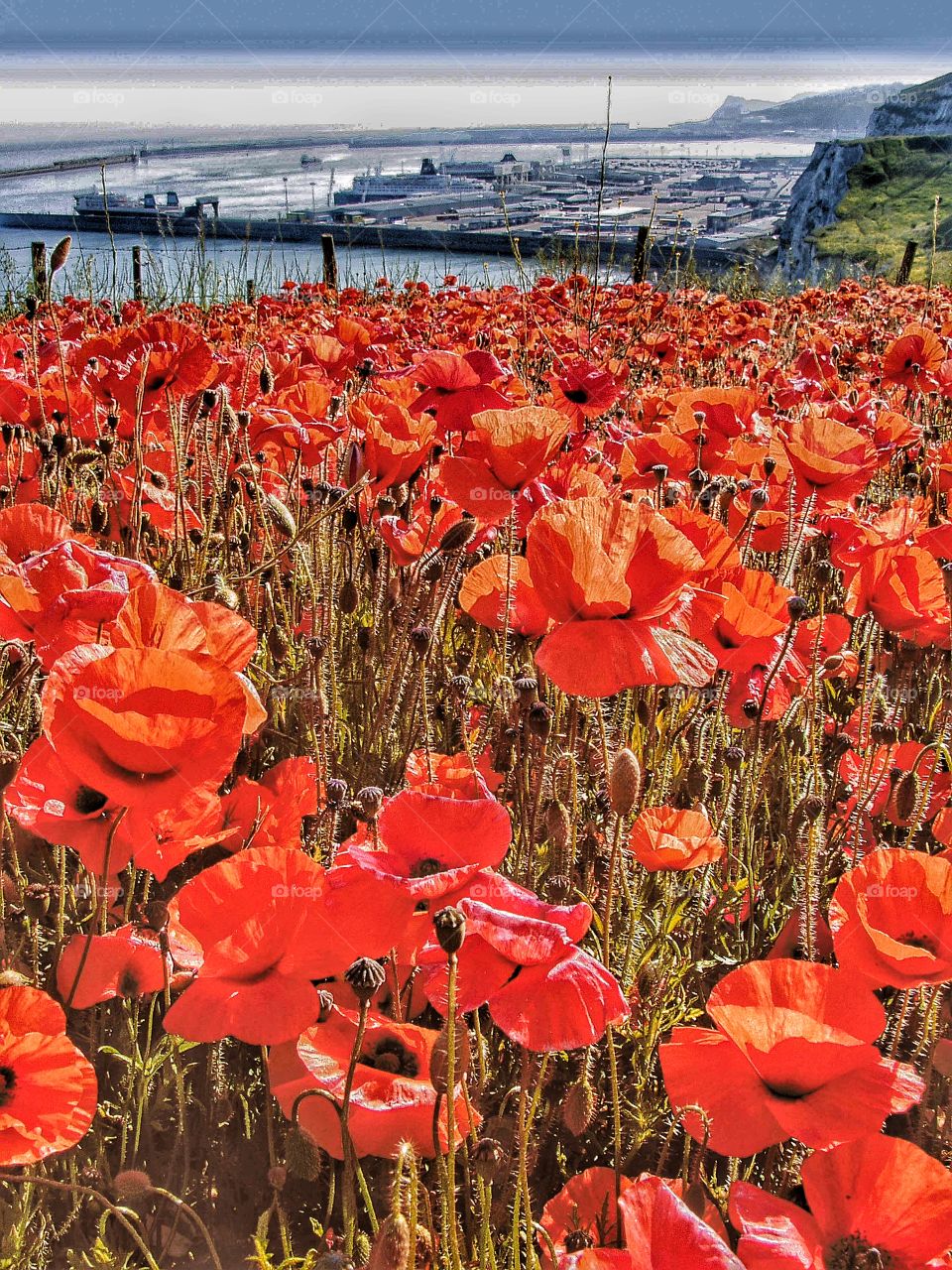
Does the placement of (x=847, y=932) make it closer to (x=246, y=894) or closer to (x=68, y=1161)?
(x=246, y=894)

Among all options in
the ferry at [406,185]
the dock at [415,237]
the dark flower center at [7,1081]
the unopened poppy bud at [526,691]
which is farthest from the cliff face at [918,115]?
the dark flower center at [7,1081]

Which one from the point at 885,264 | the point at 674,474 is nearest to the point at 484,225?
the point at 885,264

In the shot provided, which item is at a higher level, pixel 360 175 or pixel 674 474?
pixel 360 175

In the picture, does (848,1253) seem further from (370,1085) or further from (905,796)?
(905,796)

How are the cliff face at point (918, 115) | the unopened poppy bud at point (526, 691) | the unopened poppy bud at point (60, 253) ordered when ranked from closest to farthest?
the unopened poppy bud at point (526, 691) → the unopened poppy bud at point (60, 253) → the cliff face at point (918, 115)

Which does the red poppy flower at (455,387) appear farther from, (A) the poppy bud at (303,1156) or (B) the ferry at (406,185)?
(B) the ferry at (406,185)

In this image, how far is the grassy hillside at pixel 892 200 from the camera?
25734 millimetres

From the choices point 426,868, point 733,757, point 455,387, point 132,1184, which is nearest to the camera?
point 426,868

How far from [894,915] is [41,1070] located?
2.91ft

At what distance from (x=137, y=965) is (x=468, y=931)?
1.88 feet

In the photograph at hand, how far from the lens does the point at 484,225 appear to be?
20.8 m

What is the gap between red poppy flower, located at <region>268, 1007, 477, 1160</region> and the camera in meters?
1.08

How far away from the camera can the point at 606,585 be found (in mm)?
1208

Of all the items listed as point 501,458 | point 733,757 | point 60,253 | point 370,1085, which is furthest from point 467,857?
point 60,253
